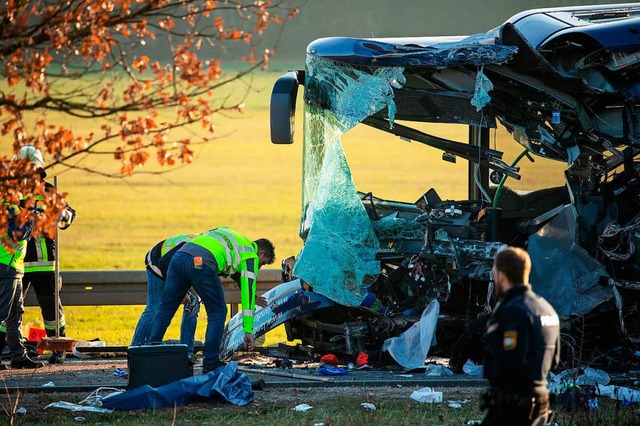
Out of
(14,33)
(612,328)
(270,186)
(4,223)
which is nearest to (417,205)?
(612,328)

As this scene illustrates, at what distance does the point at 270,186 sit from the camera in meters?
47.7

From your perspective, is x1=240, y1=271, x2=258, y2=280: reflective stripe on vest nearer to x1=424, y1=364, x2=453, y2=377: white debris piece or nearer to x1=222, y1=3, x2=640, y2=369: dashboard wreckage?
x1=222, y1=3, x2=640, y2=369: dashboard wreckage

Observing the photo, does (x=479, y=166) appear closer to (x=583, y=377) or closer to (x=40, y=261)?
(x=583, y=377)

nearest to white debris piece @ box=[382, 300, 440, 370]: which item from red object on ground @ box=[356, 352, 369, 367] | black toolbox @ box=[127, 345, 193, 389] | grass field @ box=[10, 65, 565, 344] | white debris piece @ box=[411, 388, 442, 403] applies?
red object on ground @ box=[356, 352, 369, 367]

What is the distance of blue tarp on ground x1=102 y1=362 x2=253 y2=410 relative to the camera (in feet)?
28.5

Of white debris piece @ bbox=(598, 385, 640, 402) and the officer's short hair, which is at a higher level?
the officer's short hair

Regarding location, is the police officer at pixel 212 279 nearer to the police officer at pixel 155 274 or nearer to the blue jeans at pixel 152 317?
the police officer at pixel 155 274

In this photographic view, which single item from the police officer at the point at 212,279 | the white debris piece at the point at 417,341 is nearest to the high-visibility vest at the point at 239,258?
the police officer at the point at 212,279

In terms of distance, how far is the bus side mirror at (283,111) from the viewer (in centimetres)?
1073

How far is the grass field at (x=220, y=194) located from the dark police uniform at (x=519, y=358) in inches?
314

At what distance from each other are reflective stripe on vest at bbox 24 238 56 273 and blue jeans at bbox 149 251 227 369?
1910 mm

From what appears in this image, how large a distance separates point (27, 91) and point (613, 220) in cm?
547

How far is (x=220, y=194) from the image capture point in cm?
4456

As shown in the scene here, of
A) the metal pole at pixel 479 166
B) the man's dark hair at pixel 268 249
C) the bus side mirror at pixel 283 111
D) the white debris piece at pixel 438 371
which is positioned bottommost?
the white debris piece at pixel 438 371
